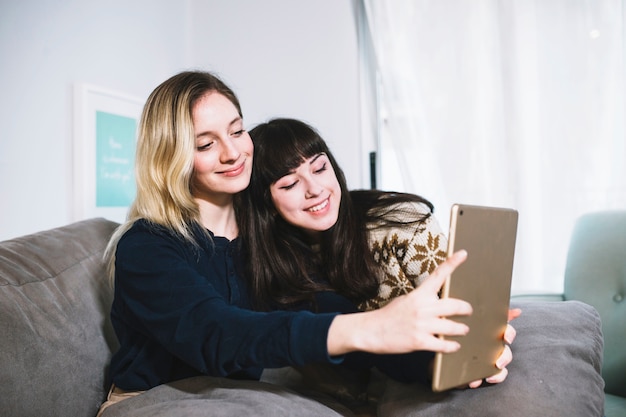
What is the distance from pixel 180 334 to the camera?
0.94 m

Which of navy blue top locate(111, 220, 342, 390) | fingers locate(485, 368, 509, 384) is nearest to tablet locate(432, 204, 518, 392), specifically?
fingers locate(485, 368, 509, 384)

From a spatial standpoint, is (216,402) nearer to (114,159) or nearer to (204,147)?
(204,147)

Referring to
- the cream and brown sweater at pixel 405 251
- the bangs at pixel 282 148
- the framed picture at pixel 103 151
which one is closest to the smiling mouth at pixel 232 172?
the bangs at pixel 282 148

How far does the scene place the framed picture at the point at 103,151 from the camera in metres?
2.00

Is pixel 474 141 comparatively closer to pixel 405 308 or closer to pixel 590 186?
pixel 590 186

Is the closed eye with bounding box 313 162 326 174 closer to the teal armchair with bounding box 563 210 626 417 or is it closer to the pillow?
the pillow

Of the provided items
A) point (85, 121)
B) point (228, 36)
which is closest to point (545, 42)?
point (228, 36)

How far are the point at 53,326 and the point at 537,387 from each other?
3.09 feet

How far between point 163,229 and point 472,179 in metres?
1.69

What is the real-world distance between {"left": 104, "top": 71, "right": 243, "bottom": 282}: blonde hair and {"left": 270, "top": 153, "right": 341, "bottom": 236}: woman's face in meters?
0.22

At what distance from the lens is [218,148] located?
4.06 feet

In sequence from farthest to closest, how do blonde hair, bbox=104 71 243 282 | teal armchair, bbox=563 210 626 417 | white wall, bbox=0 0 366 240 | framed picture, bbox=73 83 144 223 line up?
framed picture, bbox=73 83 144 223 < white wall, bbox=0 0 366 240 < teal armchair, bbox=563 210 626 417 < blonde hair, bbox=104 71 243 282

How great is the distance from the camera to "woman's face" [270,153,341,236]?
1340 millimetres

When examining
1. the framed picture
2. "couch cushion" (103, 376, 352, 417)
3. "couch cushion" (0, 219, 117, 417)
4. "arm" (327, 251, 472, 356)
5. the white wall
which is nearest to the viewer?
"arm" (327, 251, 472, 356)
